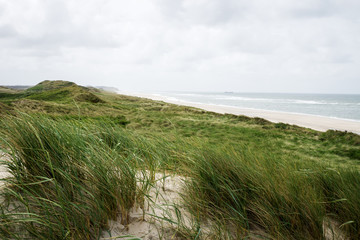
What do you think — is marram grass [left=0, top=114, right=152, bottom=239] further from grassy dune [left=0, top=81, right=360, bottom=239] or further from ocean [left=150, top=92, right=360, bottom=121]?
ocean [left=150, top=92, right=360, bottom=121]

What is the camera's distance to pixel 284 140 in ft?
37.3

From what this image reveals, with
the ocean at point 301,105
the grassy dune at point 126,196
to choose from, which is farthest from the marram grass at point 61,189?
the ocean at point 301,105

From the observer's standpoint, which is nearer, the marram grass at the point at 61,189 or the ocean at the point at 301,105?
the marram grass at the point at 61,189

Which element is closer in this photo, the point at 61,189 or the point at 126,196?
the point at 61,189

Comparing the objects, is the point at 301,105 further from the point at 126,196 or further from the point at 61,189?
the point at 61,189

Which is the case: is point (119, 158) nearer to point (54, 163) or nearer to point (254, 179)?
point (54, 163)

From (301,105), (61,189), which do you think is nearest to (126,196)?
(61,189)

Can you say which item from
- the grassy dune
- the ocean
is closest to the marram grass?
the grassy dune

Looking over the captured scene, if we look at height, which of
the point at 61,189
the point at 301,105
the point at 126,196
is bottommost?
the point at 301,105

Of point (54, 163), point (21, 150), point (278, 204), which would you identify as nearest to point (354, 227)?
point (278, 204)

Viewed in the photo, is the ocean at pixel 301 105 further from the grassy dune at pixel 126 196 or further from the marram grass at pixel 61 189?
the marram grass at pixel 61 189

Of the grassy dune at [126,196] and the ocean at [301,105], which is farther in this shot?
the ocean at [301,105]

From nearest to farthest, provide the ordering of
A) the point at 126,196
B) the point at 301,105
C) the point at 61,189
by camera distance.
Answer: the point at 61,189 < the point at 126,196 < the point at 301,105

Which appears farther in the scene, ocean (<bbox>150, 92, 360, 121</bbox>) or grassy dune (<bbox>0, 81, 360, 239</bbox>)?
ocean (<bbox>150, 92, 360, 121</bbox>)
